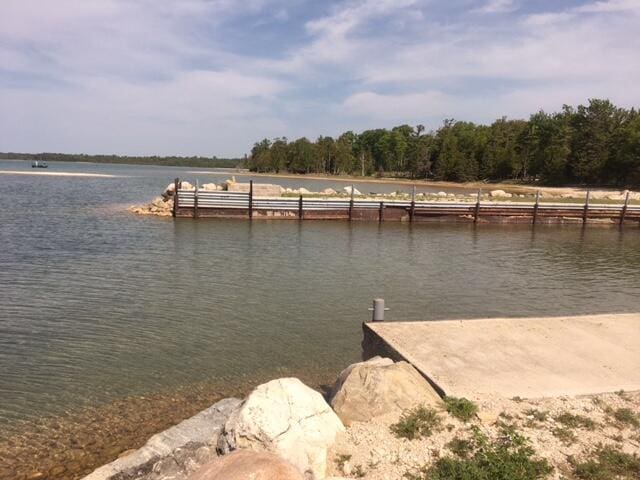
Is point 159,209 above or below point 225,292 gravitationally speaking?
above

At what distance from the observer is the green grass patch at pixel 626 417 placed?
6351 millimetres

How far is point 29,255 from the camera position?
772 inches

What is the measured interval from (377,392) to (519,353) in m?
3.61

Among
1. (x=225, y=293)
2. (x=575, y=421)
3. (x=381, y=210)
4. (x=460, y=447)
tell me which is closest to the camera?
(x=460, y=447)

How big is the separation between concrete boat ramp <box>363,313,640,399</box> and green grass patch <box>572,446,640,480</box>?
160 cm

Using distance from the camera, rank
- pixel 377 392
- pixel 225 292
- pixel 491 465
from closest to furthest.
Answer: pixel 491 465 → pixel 377 392 → pixel 225 292

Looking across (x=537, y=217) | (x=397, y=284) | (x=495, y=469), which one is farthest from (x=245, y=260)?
(x=537, y=217)

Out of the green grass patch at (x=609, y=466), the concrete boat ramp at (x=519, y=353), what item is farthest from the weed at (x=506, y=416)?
the green grass patch at (x=609, y=466)

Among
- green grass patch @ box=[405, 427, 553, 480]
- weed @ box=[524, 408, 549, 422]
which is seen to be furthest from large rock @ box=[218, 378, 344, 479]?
weed @ box=[524, 408, 549, 422]

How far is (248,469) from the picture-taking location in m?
3.65

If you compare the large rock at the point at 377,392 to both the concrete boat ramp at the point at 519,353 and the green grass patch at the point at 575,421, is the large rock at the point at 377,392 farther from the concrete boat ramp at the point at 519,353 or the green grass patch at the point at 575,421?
the green grass patch at the point at 575,421

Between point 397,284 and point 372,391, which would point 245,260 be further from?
point 372,391

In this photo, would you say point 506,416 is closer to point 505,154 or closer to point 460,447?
point 460,447

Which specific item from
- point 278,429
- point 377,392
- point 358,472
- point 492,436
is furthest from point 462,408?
point 278,429
